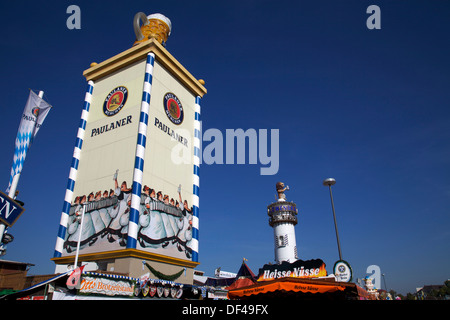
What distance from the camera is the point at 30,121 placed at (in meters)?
13.2

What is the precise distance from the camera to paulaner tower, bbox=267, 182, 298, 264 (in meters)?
41.0

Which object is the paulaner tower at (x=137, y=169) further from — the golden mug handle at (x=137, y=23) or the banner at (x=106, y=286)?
the banner at (x=106, y=286)

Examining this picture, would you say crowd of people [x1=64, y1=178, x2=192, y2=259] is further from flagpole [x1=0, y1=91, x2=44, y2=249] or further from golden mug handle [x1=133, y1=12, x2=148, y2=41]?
golden mug handle [x1=133, y1=12, x2=148, y2=41]

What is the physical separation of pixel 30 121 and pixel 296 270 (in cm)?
1876

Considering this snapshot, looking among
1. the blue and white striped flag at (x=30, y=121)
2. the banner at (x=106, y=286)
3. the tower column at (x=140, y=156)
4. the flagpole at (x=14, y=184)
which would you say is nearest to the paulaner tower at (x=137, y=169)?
the tower column at (x=140, y=156)

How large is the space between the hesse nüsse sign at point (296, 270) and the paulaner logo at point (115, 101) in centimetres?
1996

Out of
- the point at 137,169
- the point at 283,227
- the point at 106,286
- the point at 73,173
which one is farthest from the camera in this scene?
the point at 283,227

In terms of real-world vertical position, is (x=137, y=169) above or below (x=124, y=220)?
above

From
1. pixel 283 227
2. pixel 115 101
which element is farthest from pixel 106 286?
pixel 283 227

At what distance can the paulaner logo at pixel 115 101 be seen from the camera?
96.2 feet

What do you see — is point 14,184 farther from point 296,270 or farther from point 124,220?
point 296,270

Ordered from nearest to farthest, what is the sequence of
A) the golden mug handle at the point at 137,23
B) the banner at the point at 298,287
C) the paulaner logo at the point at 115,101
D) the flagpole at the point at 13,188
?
1. the flagpole at the point at 13,188
2. the banner at the point at 298,287
3. the paulaner logo at the point at 115,101
4. the golden mug handle at the point at 137,23

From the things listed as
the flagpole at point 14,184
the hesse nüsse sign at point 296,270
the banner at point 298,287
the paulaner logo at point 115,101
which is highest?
the paulaner logo at point 115,101
